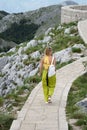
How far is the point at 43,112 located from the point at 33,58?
1466 centimetres

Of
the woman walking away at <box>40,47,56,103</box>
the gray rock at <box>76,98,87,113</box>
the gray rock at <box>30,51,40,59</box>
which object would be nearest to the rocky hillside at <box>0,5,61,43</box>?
the gray rock at <box>30,51,40,59</box>

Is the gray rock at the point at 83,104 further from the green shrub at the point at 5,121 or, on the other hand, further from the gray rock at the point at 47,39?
the gray rock at the point at 47,39

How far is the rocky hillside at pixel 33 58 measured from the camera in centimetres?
2008

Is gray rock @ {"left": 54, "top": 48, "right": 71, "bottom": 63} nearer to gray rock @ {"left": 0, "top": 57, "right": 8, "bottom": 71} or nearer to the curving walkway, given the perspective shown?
the curving walkway

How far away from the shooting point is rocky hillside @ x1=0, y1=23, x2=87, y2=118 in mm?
20084

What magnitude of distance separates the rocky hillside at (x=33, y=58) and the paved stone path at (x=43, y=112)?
0.99 m

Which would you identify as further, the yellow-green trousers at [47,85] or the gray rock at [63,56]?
the gray rock at [63,56]

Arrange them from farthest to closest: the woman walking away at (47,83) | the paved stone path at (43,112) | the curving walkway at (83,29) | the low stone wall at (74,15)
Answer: the low stone wall at (74,15) → the curving walkway at (83,29) → the woman walking away at (47,83) → the paved stone path at (43,112)

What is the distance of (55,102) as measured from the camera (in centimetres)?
1378

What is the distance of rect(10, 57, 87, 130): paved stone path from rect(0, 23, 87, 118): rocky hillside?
0.99 m

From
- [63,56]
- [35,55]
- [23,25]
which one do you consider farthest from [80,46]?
[23,25]

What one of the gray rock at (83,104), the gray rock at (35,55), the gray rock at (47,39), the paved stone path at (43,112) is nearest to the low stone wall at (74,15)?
the gray rock at (47,39)

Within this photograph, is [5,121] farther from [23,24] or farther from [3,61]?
[23,24]

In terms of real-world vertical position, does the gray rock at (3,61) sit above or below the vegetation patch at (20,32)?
above
